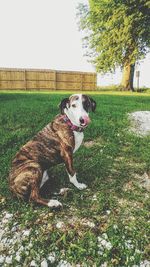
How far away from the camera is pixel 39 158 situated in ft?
16.3

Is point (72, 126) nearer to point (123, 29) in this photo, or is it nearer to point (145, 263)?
point (145, 263)

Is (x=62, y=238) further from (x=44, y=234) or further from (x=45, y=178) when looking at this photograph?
(x=45, y=178)

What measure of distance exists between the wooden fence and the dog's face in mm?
29681

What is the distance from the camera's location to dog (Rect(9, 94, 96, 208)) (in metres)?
4.67

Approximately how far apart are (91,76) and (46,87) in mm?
5955

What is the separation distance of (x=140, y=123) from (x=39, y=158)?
6225mm

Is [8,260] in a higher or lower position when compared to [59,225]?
lower

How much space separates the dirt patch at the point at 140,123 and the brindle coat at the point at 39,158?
4756 millimetres

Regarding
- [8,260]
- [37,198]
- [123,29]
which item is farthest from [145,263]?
[123,29]

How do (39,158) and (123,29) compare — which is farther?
(123,29)

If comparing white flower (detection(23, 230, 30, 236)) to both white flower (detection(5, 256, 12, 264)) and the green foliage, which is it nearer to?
white flower (detection(5, 256, 12, 264))

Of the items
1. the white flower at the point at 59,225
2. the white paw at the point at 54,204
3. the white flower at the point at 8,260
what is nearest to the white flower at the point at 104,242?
the white flower at the point at 59,225

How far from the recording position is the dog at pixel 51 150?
15.3 feet

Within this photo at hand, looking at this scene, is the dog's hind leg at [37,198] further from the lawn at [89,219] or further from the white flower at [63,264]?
the white flower at [63,264]
